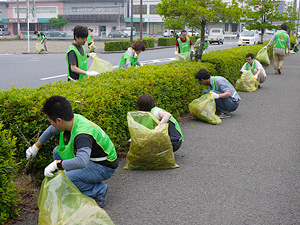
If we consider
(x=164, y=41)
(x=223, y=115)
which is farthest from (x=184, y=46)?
(x=164, y=41)

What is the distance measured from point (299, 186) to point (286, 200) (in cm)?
47

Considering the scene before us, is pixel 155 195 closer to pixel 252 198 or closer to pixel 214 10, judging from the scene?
pixel 252 198

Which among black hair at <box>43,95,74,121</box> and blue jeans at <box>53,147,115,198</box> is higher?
black hair at <box>43,95,74,121</box>

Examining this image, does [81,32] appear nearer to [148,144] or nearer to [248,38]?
[148,144]

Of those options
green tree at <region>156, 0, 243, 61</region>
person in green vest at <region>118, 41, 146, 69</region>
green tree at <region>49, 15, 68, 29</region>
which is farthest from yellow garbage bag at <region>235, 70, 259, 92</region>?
green tree at <region>49, 15, 68, 29</region>

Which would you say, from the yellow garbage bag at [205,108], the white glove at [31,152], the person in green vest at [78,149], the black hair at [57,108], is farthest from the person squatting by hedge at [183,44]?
the black hair at [57,108]

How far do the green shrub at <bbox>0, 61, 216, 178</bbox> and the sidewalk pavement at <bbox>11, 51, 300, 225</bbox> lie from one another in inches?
24.3

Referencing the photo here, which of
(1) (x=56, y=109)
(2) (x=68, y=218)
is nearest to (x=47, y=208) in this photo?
(2) (x=68, y=218)

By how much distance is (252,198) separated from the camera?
3850 mm

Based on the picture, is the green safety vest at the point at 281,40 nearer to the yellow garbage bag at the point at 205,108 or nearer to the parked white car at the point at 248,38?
the yellow garbage bag at the point at 205,108

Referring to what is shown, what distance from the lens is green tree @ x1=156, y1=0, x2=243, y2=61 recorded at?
34.9ft

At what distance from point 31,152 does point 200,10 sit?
811 cm

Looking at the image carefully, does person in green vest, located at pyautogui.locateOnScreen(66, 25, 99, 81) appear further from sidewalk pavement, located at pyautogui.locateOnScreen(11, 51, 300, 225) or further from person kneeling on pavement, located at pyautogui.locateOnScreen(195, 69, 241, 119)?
person kneeling on pavement, located at pyautogui.locateOnScreen(195, 69, 241, 119)

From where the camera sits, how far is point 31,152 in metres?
3.47
